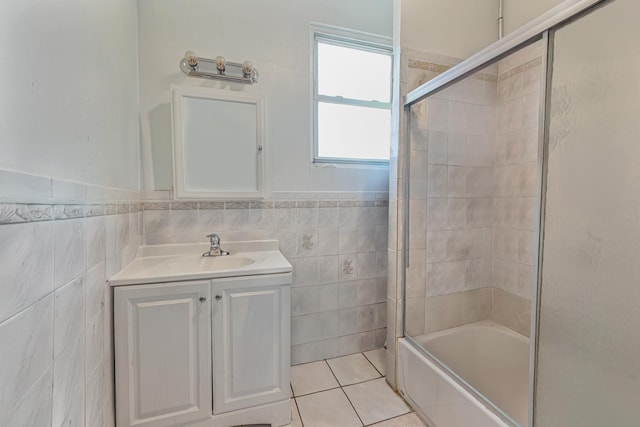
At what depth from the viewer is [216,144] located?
158cm

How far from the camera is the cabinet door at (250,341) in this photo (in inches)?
48.6

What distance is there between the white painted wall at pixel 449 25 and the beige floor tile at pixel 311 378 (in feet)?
6.90

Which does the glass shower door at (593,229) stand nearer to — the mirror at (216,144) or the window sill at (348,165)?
the window sill at (348,165)

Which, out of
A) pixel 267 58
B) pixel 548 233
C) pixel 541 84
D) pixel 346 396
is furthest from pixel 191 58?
pixel 346 396

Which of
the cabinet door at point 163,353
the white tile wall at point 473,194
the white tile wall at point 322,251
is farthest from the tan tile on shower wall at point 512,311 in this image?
the cabinet door at point 163,353

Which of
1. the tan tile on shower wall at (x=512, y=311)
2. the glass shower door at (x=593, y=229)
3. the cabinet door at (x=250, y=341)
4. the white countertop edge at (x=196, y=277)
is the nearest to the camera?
the glass shower door at (x=593, y=229)

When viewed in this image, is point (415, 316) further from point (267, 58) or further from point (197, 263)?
point (267, 58)

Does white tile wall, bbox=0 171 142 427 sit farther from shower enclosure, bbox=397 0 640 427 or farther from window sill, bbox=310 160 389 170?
shower enclosure, bbox=397 0 640 427

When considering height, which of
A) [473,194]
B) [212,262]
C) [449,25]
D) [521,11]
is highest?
[521,11]

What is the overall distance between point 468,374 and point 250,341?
127 centimetres

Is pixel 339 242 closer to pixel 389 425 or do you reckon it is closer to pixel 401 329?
pixel 401 329

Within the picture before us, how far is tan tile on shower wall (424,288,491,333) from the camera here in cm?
171

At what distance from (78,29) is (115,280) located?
902 mm

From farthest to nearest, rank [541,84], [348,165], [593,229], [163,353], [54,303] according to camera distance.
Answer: [348,165]
[163,353]
[541,84]
[593,229]
[54,303]
